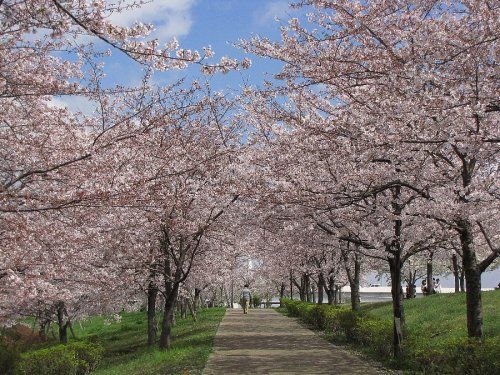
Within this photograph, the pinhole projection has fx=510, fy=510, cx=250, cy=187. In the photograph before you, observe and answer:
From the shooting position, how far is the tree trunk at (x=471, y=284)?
945cm

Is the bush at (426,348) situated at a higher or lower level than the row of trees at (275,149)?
lower

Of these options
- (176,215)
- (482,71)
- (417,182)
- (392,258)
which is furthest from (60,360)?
(482,71)

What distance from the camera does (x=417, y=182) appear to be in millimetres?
9773

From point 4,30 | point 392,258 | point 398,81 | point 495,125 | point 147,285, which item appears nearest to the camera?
point 4,30

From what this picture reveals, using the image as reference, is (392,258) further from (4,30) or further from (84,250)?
(4,30)

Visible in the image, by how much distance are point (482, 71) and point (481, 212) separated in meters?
3.45

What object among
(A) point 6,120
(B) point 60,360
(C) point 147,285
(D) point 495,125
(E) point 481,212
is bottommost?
(B) point 60,360

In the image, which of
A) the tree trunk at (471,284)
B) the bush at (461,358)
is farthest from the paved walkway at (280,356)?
the tree trunk at (471,284)

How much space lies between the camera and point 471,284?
959 centimetres

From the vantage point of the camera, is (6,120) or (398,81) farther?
(6,120)

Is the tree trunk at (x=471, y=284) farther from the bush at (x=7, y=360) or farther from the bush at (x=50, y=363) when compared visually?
the bush at (x=7, y=360)

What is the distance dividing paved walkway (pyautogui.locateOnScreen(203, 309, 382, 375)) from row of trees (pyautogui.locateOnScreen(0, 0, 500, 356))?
5.33 feet

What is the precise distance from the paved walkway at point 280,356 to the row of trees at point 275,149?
163 cm

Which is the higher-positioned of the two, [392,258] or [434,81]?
[434,81]
